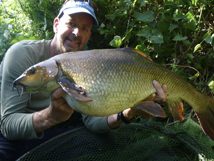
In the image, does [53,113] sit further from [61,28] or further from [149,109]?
→ [61,28]

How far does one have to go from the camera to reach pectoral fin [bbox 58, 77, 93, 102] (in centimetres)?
89

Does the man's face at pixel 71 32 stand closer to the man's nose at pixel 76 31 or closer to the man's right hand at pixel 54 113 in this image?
the man's nose at pixel 76 31

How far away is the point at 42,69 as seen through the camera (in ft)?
3.19

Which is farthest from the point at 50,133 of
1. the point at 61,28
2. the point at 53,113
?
the point at 61,28

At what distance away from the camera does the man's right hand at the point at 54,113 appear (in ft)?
3.32

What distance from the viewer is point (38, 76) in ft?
3.17

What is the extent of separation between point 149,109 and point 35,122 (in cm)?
72

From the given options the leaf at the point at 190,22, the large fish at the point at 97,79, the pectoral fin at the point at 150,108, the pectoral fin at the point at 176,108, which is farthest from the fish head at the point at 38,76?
the leaf at the point at 190,22

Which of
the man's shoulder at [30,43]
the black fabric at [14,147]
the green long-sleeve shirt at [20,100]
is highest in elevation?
A: the man's shoulder at [30,43]

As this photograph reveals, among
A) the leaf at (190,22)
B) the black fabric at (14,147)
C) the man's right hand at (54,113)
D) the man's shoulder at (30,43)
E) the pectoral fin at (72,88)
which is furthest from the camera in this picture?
the leaf at (190,22)

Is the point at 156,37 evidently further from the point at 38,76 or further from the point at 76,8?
the point at 38,76

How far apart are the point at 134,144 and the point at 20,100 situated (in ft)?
2.95

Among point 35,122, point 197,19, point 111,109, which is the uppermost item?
point 197,19

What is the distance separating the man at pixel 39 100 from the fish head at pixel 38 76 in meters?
0.08
